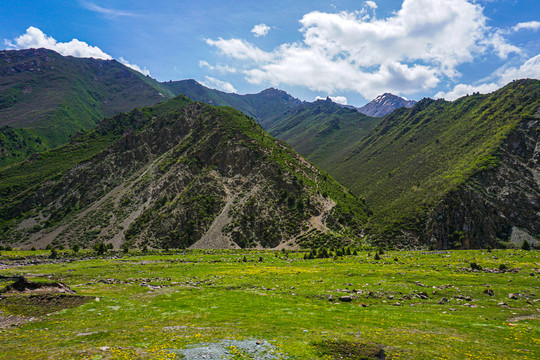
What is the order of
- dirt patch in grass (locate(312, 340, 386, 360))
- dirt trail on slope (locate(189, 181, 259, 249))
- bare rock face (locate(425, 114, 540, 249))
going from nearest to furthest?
1. dirt patch in grass (locate(312, 340, 386, 360))
2. bare rock face (locate(425, 114, 540, 249))
3. dirt trail on slope (locate(189, 181, 259, 249))

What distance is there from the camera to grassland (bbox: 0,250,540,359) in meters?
14.0

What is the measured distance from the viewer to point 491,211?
342ft

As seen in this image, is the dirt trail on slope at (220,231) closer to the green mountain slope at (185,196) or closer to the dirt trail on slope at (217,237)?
the dirt trail on slope at (217,237)

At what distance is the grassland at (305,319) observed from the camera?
14016 millimetres

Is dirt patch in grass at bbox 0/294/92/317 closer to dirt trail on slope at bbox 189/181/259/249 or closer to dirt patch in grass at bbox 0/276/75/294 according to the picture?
dirt patch in grass at bbox 0/276/75/294

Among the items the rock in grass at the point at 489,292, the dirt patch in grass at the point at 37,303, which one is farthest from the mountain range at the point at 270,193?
Result: the dirt patch in grass at the point at 37,303

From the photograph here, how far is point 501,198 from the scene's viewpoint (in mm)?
107000

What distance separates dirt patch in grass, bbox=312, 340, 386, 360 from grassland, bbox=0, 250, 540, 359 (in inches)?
3.6

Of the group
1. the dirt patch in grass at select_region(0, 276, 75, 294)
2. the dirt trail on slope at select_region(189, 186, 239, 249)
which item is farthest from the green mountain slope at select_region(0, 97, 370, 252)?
the dirt patch in grass at select_region(0, 276, 75, 294)

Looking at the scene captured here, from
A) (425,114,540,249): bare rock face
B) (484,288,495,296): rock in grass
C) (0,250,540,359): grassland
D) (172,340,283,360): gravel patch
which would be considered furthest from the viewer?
(425,114,540,249): bare rock face

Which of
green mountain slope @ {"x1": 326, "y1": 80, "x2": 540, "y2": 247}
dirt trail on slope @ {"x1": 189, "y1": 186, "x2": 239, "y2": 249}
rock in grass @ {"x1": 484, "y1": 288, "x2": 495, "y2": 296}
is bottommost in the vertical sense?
dirt trail on slope @ {"x1": 189, "y1": 186, "x2": 239, "y2": 249}

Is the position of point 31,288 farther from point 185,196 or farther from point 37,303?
point 185,196

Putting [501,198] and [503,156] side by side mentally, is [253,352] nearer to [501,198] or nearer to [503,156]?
[501,198]

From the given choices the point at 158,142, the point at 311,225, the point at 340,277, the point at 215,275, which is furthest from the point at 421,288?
the point at 158,142
